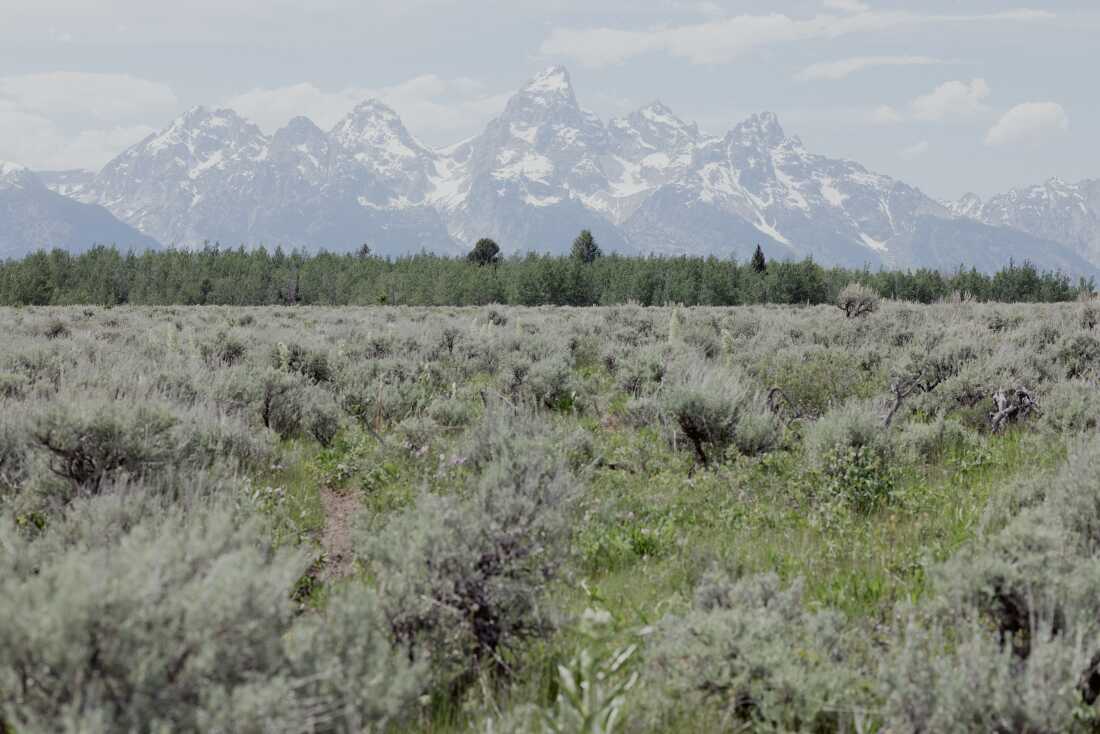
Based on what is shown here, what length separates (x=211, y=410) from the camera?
656 centimetres

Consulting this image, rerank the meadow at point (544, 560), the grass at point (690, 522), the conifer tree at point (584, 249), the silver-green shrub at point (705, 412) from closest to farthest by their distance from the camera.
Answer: the meadow at point (544, 560) → the grass at point (690, 522) → the silver-green shrub at point (705, 412) → the conifer tree at point (584, 249)

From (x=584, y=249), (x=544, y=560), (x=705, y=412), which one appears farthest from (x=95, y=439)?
(x=584, y=249)

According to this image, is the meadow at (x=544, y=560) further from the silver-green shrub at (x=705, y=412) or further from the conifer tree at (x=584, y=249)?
the conifer tree at (x=584, y=249)

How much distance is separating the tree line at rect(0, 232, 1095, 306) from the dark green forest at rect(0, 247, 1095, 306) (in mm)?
139

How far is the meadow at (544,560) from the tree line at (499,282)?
268ft

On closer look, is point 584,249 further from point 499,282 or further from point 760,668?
point 760,668

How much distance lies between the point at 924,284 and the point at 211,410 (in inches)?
4118

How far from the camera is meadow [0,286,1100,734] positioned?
232cm

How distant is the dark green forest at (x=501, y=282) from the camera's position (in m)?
92.3

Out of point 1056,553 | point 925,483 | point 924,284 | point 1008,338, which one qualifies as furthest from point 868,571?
point 924,284

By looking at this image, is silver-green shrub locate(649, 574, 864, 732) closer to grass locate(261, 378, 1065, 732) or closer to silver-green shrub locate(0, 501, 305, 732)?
grass locate(261, 378, 1065, 732)

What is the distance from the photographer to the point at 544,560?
3787 millimetres

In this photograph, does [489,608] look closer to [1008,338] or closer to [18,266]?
[1008,338]

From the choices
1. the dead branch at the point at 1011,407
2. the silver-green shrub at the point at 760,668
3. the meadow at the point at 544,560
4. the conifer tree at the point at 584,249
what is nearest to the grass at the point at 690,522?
the meadow at the point at 544,560
